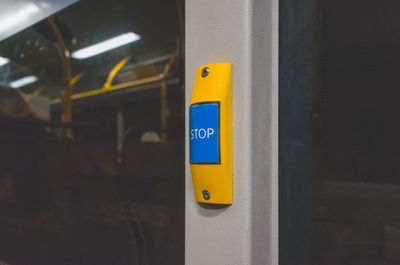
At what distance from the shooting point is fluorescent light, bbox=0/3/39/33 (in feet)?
3.33

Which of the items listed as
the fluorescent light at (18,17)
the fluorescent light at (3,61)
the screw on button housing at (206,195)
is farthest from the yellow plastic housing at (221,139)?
the fluorescent light at (3,61)

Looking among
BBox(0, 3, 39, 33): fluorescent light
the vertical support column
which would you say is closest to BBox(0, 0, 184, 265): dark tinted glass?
BBox(0, 3, 39, 33): fluorescent light

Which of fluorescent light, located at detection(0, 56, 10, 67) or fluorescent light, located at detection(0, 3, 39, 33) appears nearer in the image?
fluorescent light, located at detection(0, 3, 39, 33)

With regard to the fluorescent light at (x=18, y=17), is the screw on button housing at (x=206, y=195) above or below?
below

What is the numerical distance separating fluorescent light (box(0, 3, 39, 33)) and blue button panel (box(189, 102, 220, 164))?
0.95m

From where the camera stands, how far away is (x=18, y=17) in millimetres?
1033

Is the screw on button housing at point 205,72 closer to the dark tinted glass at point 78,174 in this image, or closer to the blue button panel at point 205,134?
the blue button panel at point 205,134

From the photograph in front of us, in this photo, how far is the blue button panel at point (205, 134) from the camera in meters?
0.39

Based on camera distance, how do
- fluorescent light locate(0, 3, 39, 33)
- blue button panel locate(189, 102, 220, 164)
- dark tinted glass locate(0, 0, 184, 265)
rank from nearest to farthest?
blue button panel locate(189, 102, 220, 164) → fluorescent light locate(0, 3, 39, 33) → dark tinted glass locate(0, 0, 184, 265)
